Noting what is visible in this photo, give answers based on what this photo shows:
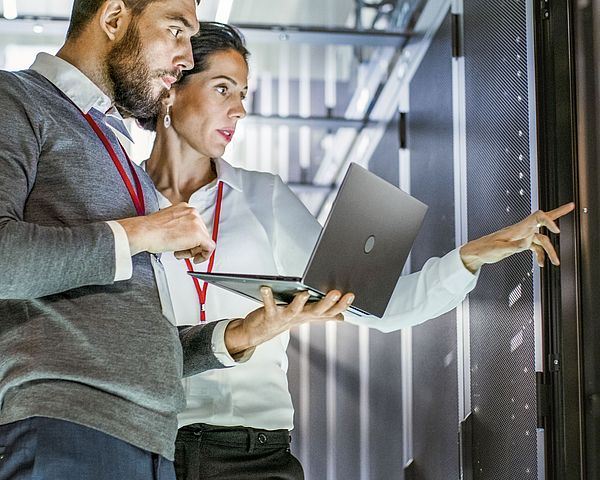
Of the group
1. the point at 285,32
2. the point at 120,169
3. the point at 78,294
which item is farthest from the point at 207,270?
the point at 285,32

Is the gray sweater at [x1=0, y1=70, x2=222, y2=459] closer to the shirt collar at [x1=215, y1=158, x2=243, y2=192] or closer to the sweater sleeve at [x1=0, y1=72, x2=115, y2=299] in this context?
the sweater sleeve at [x1=0, y1=72, x2=115, y2=299]

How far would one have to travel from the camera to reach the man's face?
1.91 meters

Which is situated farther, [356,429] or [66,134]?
[356,429]

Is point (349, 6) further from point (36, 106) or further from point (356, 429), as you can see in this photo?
point (36, 106)

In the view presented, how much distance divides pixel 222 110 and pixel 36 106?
97 centimetres

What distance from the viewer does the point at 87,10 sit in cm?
193

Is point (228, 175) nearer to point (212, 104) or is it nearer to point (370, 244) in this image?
point (212, 104)

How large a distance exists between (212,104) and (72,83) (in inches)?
34.5

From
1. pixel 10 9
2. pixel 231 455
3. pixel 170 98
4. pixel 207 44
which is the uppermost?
pixel 10 9

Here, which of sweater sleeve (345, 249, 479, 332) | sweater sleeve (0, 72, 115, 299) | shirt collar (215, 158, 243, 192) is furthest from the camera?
shirt collar (215, 158, 243, 192)

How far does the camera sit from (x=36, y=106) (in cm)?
174

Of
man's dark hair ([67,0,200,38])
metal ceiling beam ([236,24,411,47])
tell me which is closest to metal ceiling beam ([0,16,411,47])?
metal ceiling beam ([236,24,411,47])

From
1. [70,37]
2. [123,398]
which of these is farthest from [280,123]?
[123,398]

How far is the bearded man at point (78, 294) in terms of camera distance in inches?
63.6
